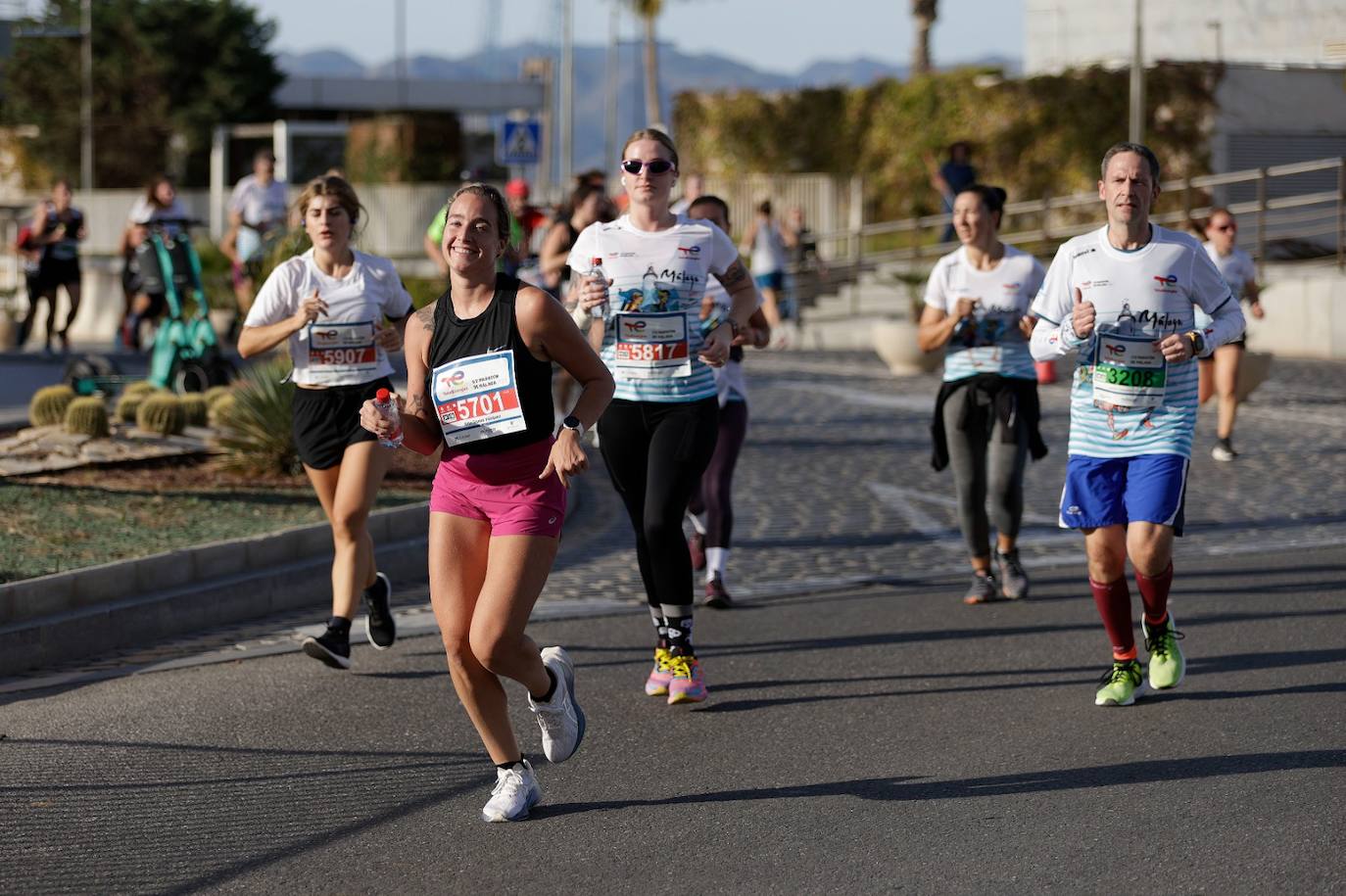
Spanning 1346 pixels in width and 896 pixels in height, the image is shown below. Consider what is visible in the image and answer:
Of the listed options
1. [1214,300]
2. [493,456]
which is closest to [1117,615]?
[1214,300]

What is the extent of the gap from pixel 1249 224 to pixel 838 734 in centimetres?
2378

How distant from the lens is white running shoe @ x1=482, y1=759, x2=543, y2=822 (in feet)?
18.9

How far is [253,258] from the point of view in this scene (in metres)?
15.1

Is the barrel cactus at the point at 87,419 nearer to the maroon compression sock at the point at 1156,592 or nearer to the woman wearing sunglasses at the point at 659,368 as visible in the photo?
the woman wearing sunglasses at the point at 659,368

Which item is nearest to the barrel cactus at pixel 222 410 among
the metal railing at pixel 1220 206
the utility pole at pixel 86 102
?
the metal railing at pixel 1220 206

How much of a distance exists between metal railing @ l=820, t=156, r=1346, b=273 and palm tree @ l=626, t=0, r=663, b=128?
25.1 meters

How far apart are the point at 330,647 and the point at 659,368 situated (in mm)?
1713

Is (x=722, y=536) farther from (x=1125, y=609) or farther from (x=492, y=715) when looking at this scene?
(x=492, y=715)

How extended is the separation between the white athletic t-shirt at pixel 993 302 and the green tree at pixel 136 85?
160ft

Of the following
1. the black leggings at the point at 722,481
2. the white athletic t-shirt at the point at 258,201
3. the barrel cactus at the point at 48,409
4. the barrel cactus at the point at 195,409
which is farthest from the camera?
the white athletic t-shirt at the point at 258,201

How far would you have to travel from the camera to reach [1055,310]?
7246 millimetres

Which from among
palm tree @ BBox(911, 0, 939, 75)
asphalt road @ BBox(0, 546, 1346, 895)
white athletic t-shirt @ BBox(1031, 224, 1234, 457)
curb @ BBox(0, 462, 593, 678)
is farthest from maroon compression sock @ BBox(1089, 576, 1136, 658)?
palm tree @ BBox(911, 0, 939, 75)

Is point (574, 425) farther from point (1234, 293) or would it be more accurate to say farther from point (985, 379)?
point (1234, 293)

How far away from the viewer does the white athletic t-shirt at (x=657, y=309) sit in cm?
742
